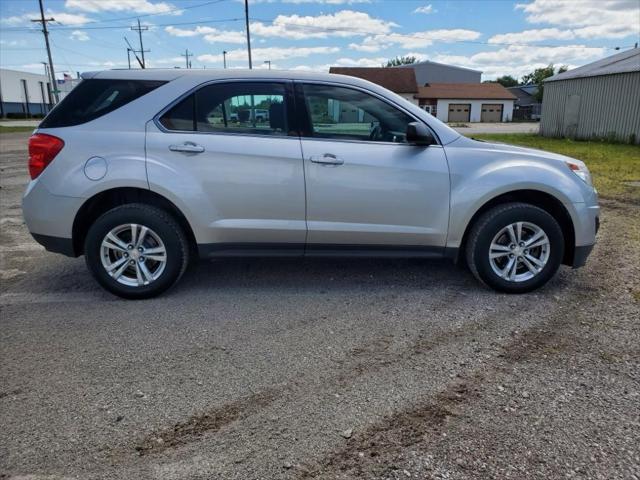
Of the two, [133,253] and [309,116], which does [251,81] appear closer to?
[309,116]

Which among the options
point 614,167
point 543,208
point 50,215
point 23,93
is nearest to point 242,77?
point 50,215

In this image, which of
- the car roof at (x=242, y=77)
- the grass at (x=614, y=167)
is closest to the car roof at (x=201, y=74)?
the car roof at (x=242, y=77)

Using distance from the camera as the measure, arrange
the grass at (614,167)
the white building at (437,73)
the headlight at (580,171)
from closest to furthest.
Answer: the headlight at (580,171) < the grass at (614,167) < the white building at (437,73)

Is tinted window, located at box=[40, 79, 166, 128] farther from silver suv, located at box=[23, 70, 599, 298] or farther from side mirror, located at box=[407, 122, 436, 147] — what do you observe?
side mirror, located at box=[407, 122, 436, 147]

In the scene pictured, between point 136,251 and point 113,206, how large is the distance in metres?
0.46

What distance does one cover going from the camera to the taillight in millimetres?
3855

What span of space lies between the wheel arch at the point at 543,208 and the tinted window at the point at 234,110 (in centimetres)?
178

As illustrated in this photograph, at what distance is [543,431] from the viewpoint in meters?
2.40

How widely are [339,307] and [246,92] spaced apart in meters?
1.93

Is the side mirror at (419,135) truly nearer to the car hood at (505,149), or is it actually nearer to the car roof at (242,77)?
the car roof at (242,77)

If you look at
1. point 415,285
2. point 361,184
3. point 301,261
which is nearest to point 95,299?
point 301,261

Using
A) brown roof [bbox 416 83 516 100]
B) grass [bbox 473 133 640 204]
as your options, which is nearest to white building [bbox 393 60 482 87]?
brown roof [bbox 416 83 516 100]

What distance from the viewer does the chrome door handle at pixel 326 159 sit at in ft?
12.9

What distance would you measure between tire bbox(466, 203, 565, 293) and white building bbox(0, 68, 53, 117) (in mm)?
73127
